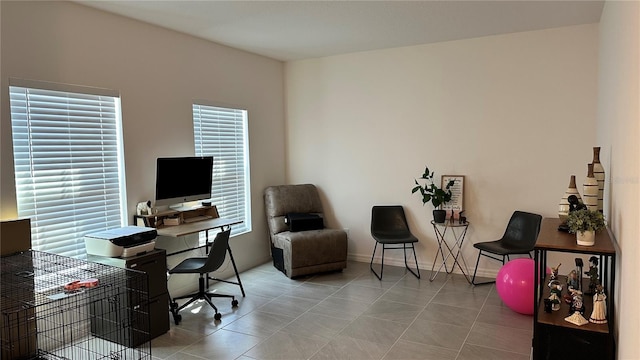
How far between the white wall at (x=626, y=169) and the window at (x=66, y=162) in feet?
12.6

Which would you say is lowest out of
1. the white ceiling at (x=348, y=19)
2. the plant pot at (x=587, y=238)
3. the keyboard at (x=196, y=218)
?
the keyboard at (x=196, y=218)

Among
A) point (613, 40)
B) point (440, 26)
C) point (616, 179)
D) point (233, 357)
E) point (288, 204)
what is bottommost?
point (233, 357)

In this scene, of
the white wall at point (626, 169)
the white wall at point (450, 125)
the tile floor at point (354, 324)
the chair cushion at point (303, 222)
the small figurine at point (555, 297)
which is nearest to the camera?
the white wall at point (626, 169)

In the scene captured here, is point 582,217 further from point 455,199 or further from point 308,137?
point 308,137

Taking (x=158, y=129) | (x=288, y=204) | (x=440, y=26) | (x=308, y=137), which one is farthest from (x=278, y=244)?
(x=440, y=26)

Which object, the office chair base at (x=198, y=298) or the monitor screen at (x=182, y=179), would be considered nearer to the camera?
the office chair base at (x=198, y=298)

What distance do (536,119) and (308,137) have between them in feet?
9.58

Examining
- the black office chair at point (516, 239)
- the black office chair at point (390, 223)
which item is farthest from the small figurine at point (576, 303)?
the black office chair at point (390, 223)

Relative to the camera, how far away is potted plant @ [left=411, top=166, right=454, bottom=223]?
513cm

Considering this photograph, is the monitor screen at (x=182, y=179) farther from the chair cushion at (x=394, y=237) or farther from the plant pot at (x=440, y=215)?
the plant pot at (x=440, y=215)

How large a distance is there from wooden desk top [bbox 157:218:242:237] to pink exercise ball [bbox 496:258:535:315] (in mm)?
2751

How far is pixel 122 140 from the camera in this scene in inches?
159

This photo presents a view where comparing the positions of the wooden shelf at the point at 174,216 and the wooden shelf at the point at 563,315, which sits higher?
the wooden shelf at the point at 174,216

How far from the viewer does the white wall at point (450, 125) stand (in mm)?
4719
